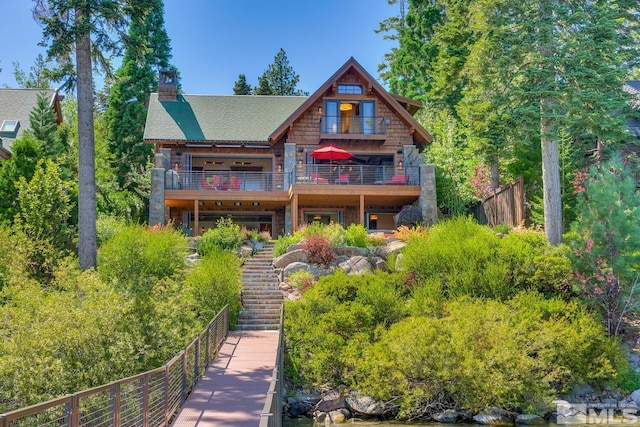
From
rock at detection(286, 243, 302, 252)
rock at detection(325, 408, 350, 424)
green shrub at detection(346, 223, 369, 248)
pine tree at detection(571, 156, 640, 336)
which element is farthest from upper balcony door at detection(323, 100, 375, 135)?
rock at detection(325, 408, 350, 424)

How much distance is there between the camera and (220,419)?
8688 mm

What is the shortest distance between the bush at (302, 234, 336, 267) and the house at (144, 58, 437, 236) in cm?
419

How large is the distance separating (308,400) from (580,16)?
14.2 metres

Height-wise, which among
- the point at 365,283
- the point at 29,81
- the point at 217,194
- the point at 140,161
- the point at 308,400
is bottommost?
the point at 308,400

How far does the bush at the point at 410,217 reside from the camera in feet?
78.5

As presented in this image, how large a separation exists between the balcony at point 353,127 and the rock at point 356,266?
28.0 feet

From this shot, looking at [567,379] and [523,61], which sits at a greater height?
[523,61]

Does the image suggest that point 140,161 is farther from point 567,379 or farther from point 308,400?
point 567,379

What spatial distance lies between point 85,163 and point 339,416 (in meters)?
10.5

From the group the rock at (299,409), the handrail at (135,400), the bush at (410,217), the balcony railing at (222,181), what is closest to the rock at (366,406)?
the rock at (299,409)

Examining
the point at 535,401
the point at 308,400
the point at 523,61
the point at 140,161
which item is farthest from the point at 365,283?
the point at 140,161

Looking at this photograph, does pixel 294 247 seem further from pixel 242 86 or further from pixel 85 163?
pixel 242 86

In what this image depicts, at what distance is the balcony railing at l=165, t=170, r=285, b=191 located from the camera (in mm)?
24828

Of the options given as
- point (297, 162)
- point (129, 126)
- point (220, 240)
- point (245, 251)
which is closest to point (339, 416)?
point (245, 251)
